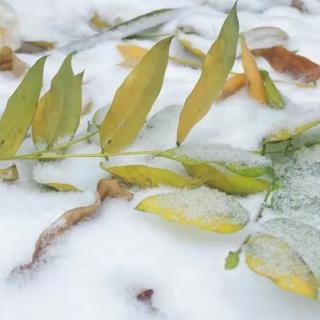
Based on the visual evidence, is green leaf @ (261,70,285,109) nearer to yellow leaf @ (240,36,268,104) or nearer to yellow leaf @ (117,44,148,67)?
yellow leaf @ (240,36,268,104)

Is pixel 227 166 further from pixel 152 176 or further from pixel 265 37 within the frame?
pixel 265 37

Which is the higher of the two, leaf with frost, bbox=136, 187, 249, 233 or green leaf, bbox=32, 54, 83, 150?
green leaf, bbox=32, 54, 83, 150

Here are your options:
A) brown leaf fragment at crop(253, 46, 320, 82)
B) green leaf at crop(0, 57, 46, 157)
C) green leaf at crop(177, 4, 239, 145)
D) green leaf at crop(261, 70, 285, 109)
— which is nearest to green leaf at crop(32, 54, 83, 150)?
green leaf at crop(0, 57, 46, 157)

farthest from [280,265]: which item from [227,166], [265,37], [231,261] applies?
[265,37]

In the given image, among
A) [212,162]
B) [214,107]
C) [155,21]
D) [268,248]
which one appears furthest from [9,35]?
[268,248]

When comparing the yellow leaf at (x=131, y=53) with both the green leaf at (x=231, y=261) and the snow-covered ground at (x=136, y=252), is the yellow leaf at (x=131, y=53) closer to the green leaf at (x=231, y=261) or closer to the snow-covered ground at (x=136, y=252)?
the snow-covered ground at (x=136, y=252)

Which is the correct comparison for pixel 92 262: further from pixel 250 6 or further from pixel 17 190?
pixel 250 6

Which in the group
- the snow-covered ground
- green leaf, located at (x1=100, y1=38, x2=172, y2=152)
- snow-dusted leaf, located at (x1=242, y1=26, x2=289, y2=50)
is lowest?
the snow-covered ground
